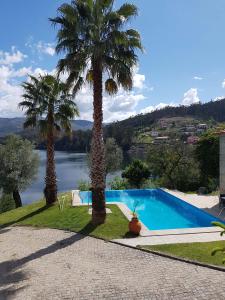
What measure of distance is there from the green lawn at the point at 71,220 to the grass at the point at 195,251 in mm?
2644

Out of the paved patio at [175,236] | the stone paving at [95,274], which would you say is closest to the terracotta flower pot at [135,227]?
the paved patio at [175,236]

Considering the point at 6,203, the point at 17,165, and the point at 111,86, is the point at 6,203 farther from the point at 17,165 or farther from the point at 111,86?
the point at 111,86

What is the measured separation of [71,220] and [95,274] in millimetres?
8133

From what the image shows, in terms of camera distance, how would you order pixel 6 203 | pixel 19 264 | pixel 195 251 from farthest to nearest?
Answer: pixel 6 203
pixel 195 251
pixel 19 264

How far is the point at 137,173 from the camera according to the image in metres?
35.0

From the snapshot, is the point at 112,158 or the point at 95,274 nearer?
Result: the point at 95,274

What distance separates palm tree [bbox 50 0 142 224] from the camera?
17.3 meters

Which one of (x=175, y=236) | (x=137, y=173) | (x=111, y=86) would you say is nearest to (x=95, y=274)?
(x=175, y=236)

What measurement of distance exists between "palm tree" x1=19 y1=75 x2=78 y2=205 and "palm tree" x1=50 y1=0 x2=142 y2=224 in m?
5.85

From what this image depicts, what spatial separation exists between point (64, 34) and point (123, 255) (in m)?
10.6

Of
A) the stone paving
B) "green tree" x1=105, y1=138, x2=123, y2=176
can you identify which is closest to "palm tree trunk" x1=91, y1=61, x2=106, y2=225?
the stone paving

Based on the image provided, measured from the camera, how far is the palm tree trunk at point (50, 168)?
24.2 m

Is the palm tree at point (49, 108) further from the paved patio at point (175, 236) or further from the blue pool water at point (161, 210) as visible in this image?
the paved patio at point (175, 236)

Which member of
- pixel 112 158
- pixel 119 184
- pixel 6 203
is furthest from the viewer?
pixel 112 158
